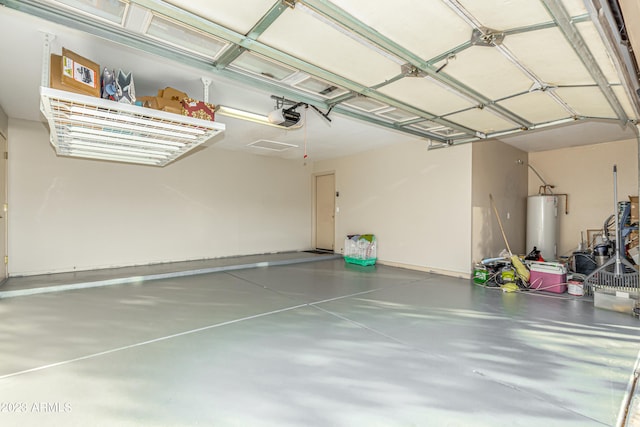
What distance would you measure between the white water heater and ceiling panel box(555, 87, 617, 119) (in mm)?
2812

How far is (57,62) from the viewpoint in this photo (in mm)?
2477

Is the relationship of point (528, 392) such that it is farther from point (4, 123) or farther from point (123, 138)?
point (4, 123)

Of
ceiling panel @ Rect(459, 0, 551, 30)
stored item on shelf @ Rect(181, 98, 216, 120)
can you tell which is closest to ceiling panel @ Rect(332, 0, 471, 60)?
ceiling panel @ Rect(459, 0, 551, 30)

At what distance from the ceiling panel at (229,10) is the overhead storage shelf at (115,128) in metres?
1.23

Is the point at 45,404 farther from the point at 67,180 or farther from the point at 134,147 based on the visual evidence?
the point at 67,180

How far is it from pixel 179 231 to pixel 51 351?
13.6 feet

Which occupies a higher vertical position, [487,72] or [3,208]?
[487,72]

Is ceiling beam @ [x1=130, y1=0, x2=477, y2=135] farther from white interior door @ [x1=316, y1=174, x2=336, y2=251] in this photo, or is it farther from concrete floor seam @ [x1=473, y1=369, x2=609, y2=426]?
white interior door @ [x1=316, y1=174, x2=336, y2=251]

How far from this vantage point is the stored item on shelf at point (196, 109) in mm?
3141

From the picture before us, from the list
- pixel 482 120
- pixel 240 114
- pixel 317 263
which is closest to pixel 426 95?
pixel 482 120

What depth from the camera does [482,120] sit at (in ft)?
13.5

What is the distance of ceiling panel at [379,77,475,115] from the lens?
119 inches

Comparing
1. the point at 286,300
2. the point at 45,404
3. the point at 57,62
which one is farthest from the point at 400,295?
the point at 57,62

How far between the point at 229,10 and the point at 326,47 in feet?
2.50
